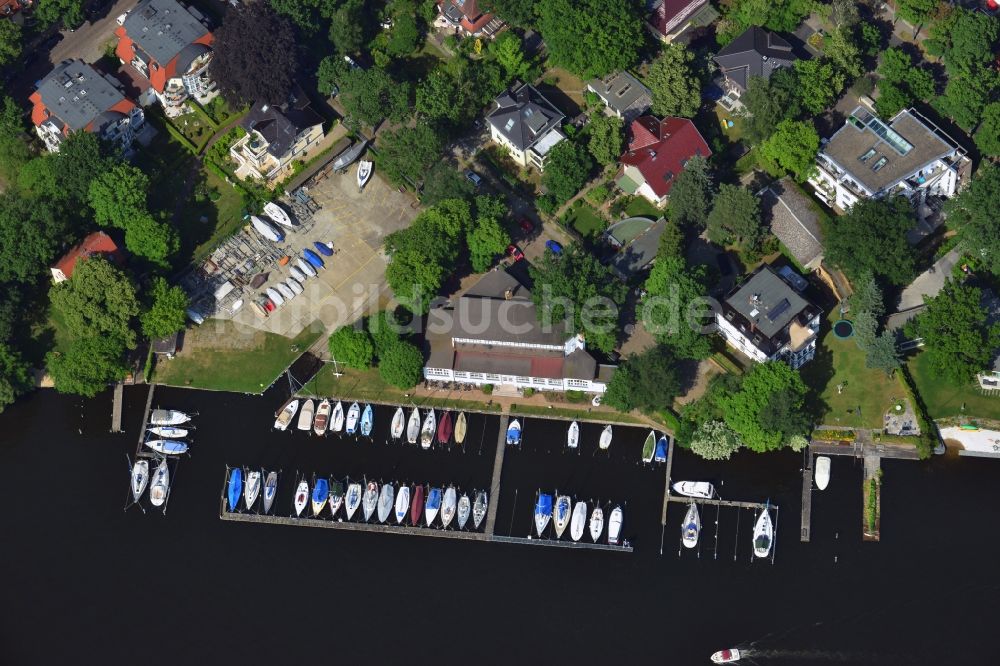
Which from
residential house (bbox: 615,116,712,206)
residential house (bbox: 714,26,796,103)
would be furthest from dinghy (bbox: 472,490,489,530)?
residential house (bbox: 714,26,796,103)

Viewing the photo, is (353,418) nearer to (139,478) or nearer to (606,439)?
(139,478)

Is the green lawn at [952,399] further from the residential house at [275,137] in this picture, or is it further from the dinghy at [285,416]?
the residential house at [275,137]

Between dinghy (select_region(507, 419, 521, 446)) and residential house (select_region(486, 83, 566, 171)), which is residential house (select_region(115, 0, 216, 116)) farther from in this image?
dinghy (select_region(507, 419, 521, 446))

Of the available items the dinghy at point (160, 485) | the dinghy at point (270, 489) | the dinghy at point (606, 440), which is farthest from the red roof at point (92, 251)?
the dinghy at point (606, 440)

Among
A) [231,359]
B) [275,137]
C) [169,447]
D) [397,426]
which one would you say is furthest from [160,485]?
[275,137]

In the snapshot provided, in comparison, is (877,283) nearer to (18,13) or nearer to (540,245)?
(540,245)
